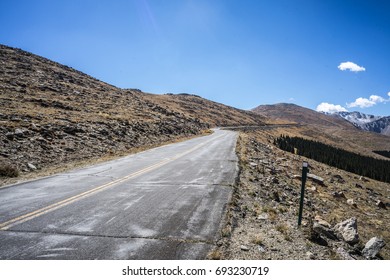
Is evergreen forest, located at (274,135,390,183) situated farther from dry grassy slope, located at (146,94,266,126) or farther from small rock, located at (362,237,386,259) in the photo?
small rock, located at (362,237,386,259)

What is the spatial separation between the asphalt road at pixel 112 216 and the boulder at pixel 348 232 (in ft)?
11.1

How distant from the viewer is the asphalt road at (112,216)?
513 centimetres

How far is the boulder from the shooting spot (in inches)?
290

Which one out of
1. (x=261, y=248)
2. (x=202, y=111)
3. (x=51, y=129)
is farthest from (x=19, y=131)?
(x=202, y=111)

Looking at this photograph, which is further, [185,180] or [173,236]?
[185,180]

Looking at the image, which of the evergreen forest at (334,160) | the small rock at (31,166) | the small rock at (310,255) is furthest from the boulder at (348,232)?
the evergreen forest at (334,160)

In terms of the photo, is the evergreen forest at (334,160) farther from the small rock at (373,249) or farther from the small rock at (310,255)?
the small rock at (310,255)

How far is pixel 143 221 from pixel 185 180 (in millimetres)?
4962

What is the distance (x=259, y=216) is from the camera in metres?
7.80

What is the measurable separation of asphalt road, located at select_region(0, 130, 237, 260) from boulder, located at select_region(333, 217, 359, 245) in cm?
337
